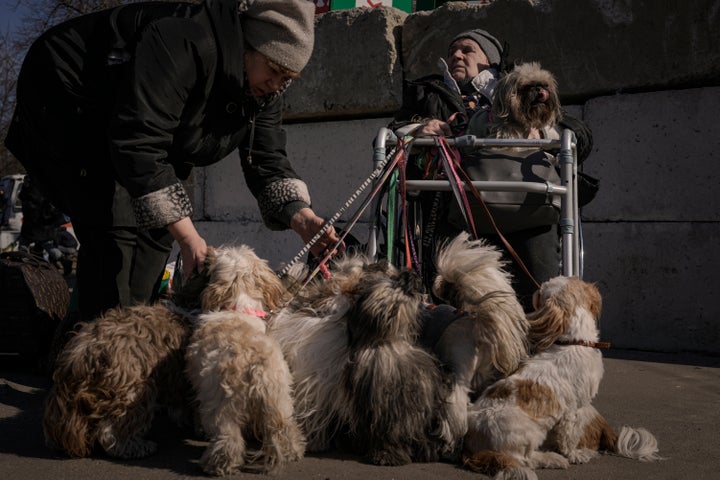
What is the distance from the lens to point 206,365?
3.16 meters

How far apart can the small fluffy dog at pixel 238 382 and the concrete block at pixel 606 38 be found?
4.33 m

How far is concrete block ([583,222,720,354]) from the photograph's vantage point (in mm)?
6223

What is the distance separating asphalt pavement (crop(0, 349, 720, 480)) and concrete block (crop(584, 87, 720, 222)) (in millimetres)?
1545

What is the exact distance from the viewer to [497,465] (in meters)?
3.17

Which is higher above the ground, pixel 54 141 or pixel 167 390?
pixel 54 141

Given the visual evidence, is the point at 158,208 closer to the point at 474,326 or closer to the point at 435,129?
the point at 474,326

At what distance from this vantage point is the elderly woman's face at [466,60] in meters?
5.34

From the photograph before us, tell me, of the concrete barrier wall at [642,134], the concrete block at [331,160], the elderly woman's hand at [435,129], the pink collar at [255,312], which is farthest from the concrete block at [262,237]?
the pink collar at [255,312]

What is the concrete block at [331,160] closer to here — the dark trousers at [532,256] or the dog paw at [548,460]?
the dark trousers at [532,256]

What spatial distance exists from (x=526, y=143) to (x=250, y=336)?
2063 millimetres

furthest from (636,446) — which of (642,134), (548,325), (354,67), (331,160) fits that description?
(354,67)

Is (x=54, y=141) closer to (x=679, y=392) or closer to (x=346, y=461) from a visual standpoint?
(x=346, y=461)

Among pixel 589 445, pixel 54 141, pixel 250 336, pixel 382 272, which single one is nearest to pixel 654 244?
pixel 589 445

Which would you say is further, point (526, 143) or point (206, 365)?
point (526, 143)
